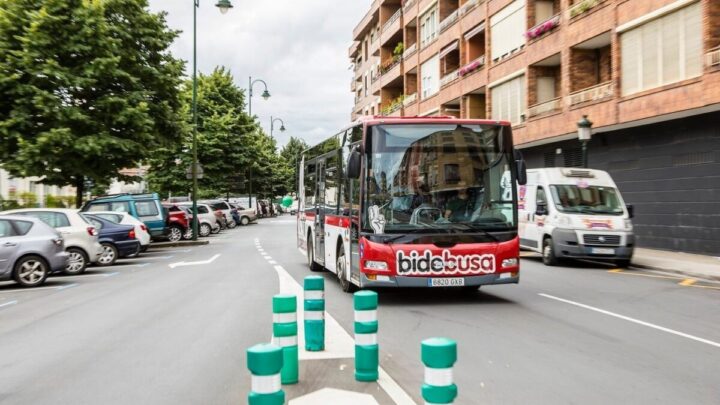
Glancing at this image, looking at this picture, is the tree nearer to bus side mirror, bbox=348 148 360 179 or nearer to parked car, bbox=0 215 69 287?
parked car, bbox=0 215 69 287

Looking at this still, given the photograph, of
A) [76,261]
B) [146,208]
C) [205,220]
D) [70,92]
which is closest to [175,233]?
[205,220]

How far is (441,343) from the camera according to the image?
346 cm

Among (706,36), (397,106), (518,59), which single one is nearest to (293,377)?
(706,36)

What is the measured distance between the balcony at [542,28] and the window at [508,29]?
1034 millimetres

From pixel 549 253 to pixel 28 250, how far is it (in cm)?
1188

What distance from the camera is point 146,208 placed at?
2623cm

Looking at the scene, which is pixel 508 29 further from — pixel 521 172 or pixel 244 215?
pixel 244 215

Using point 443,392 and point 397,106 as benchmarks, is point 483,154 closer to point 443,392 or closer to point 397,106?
point 443,392

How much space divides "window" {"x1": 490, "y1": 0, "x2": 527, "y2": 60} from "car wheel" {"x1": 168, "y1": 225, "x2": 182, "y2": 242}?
16.9 metres

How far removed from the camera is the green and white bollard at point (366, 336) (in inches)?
219

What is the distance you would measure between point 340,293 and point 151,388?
6.43 meters

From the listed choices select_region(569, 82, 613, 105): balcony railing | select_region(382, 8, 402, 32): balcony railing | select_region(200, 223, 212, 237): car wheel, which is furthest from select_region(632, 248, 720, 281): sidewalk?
select_region(382, 8, 402, 32): balcony railing

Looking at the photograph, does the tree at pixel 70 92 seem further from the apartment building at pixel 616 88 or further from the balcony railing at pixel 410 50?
the balcony railing at pixel 410 50

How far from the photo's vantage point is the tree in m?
22.6
